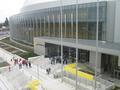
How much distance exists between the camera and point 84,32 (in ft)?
108

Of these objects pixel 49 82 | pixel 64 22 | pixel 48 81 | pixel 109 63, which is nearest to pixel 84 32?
pixel 64 22

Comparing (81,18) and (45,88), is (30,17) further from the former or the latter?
(45,88)

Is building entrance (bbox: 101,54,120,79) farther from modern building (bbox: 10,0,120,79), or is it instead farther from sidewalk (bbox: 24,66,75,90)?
sidewalk (bbox: 24,66,75,90)

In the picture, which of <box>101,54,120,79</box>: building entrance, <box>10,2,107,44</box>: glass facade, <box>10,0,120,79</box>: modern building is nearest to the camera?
<box>101,54,120,79</box>: building entrance

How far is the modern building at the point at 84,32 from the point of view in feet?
81.9

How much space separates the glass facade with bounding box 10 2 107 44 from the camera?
3038 cm

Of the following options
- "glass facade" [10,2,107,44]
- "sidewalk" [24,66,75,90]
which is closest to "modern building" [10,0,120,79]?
"glass facade" [10,2,107,44]

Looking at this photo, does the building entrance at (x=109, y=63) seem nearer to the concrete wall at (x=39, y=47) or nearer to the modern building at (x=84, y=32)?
the modern building at (x=84, y=32)

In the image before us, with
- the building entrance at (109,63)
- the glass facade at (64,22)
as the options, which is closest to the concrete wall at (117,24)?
the glass facade at (64,22)

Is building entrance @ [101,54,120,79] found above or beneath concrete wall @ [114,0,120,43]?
beneath

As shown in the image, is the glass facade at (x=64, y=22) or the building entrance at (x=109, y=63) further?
the glass facade at (x=64, y=22)

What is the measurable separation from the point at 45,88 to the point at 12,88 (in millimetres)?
4341

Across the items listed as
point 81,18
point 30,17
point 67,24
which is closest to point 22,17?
point 30,17

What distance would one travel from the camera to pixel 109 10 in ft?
95.7
